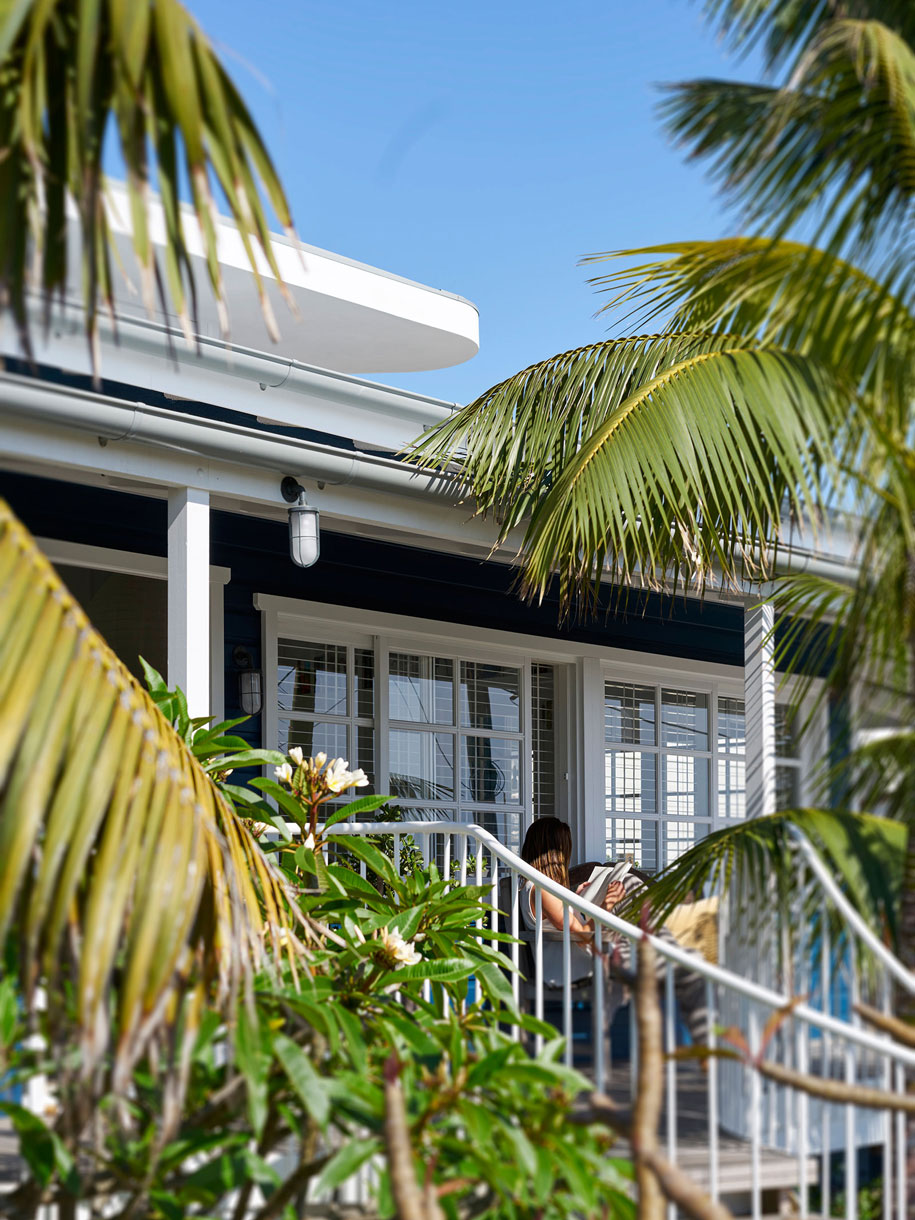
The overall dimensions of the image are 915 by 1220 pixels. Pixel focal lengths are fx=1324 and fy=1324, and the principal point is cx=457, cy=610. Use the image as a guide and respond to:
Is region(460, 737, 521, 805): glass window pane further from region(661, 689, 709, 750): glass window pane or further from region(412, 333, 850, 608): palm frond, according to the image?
region(412, 333, 850, 608): palm frond

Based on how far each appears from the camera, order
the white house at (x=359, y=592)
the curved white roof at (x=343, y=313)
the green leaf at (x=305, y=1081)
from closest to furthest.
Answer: the green leaf at (x=305, y=1081) → the white house at (x=359, y=592) → the curved white roof at (x=343, y=313)

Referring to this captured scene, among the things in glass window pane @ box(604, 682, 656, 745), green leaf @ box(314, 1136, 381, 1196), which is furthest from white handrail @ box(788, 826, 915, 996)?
glass window pane @ box(604, 682, 656, 745)

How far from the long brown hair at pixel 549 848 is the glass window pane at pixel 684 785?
107 inches

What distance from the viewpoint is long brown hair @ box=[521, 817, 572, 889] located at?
6461 mm

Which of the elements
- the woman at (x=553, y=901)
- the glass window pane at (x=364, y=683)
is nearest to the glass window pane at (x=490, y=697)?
the glass window pane at (x=364, y=683)

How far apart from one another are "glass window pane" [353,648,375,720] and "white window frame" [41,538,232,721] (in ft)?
2.98

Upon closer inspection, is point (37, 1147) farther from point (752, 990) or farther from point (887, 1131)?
point (887, 1131)

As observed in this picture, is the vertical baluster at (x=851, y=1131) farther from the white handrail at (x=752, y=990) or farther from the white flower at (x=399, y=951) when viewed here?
the white flower at (x=399, y=951)

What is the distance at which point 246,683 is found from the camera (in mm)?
6879

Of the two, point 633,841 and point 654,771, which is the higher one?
point 654,771

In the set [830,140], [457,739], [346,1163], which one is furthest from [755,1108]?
[457,739]

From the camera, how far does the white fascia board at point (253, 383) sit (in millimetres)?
4715

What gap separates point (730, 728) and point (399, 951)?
6411 millimetres

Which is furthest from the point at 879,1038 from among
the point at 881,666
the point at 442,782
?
the point at 442,782
